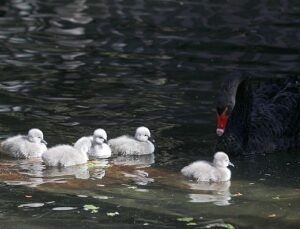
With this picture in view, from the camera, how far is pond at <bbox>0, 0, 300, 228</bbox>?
7277mm

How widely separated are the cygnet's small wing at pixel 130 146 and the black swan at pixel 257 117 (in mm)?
747

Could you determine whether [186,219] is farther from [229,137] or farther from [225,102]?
[229,137]

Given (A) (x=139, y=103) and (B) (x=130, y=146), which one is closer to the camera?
(B) (x=130, y=146)

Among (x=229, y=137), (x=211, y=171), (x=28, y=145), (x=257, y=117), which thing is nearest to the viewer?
(x=211, y=171)

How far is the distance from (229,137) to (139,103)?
2.01m

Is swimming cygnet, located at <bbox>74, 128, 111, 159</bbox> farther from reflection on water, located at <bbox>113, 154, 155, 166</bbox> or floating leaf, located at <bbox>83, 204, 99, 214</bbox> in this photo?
floating leaf, located at <bbox>83, 204, 99, 214</bbox>

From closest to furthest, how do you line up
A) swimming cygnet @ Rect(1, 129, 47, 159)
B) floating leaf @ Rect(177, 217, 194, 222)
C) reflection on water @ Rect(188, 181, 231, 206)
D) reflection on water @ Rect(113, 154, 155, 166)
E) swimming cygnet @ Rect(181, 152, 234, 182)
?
floating leaf @ Rect(177, 217, 194, 222)
reflection on water @ Rect(188, 181, 231, 206)
swimming cygnet @ Rect(181, 152, 234, 182)
swimming cygnet @ Rect(1, 129, 47, 159)
reflection on water @ Rect(113, 154, 155, 166)

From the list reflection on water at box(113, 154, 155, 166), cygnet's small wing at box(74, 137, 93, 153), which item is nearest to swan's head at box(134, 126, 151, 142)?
reflection on water at box(113, 154, 155, 166)

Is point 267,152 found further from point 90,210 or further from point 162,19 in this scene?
point 162,19

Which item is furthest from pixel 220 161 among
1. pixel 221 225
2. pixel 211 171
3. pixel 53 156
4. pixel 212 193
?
pixel 53 156

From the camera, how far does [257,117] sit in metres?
10.1

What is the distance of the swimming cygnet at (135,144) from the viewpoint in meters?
9.08

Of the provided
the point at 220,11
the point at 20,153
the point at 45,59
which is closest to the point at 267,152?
the point at 20,153

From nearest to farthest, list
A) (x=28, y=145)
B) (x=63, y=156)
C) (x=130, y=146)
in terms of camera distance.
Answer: (x=63, y=156) → (x=28, y=145) → (x=130, y=146)
